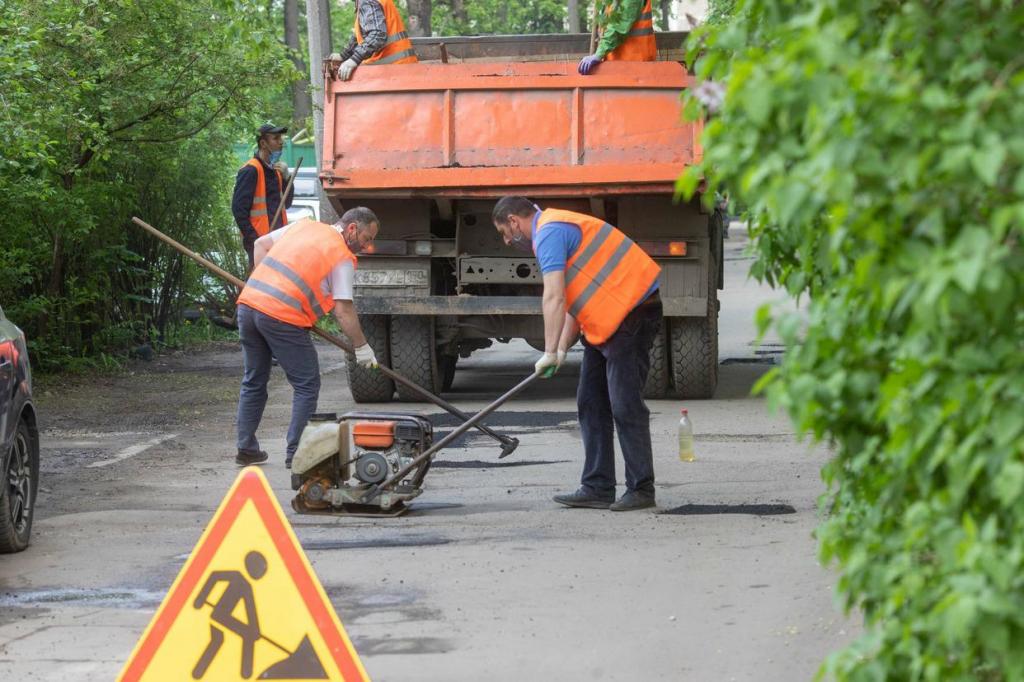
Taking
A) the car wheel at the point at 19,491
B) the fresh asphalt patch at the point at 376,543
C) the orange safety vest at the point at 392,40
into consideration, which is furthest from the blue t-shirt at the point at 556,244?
the orange safety vest at the point at 392,40

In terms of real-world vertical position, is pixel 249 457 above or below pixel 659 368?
above

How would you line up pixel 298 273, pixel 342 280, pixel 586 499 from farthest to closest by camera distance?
pixel 298 273, pixel 342 280, pixel 586 499

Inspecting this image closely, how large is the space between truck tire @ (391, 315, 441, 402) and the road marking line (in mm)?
1991

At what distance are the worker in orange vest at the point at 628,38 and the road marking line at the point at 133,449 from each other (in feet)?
12.7

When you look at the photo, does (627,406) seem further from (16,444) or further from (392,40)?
(392,40)

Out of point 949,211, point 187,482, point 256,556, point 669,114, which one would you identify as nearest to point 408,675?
point 256,556

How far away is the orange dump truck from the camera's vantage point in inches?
451

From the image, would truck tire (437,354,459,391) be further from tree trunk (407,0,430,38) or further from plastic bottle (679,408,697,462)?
tree trunk (407,0,430,38)

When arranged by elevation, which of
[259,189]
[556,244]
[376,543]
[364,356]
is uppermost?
[556,244]

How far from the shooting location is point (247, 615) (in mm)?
4285

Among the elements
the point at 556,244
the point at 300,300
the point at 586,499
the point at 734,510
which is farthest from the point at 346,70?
the point at 734,510

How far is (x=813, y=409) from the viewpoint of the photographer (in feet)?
9.72

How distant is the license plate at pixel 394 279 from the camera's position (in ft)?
39.3

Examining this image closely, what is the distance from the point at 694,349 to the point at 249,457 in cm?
391
